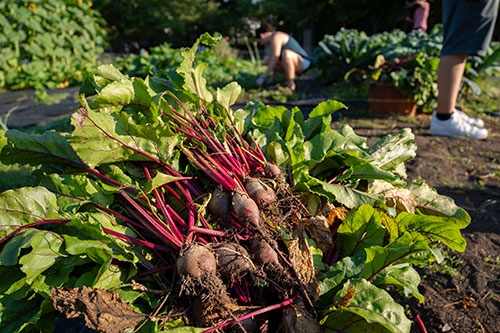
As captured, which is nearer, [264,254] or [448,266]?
[264,254]

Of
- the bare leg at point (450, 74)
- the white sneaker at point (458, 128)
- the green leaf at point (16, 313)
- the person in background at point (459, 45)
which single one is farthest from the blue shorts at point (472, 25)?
the green leaf at point (16, 313)

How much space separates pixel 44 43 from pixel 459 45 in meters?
9.13

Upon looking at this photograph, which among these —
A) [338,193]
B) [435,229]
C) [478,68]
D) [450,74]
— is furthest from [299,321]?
[478,68]

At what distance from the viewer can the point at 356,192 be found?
1.65 meters

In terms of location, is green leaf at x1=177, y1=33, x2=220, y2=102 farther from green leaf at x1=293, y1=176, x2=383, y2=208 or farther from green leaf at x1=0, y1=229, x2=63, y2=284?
green leaf at x1=0, y1=229, x2=63, y2=284

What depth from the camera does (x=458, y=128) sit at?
14.1 feet

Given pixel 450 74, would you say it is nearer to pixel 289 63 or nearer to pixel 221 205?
pixel 221 205

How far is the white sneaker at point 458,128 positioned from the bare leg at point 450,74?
0.27 meters

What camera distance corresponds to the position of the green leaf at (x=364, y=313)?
117 cm

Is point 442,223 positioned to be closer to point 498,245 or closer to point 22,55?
point 498,245

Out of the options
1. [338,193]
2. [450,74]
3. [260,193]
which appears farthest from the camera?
[450,74]

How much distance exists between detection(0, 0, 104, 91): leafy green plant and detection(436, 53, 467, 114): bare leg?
7.93 meters

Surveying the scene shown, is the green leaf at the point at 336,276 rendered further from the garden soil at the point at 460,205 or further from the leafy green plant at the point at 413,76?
the leafy green plant at the point at 413,76

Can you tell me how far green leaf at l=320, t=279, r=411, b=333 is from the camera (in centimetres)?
117
